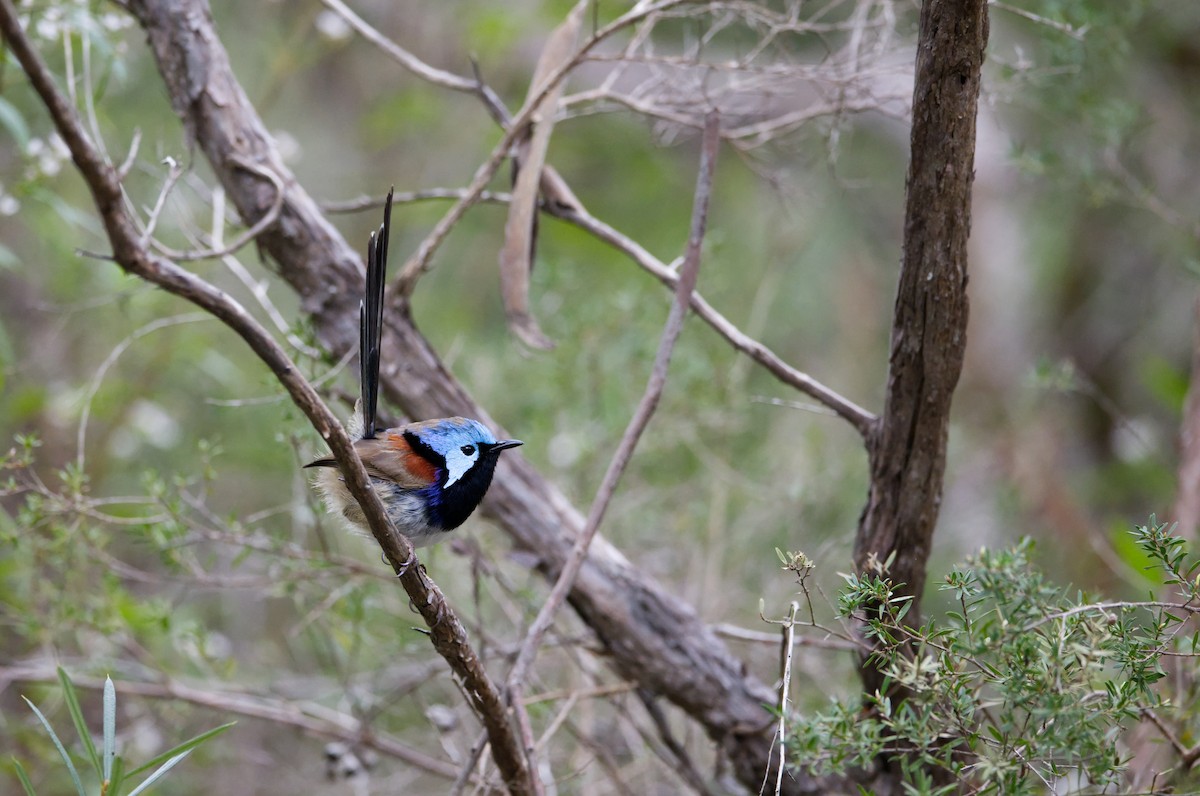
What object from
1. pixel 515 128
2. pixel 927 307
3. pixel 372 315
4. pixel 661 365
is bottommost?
pixel 661 365

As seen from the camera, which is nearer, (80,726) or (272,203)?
(80,726)

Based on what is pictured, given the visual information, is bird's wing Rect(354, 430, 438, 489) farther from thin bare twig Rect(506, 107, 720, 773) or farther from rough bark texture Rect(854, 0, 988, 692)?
rough bark texture Rect(854, 0, 988, 692)

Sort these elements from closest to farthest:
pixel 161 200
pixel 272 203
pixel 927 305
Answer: pixel 161 200, pixel 927 305, pixel 272 203

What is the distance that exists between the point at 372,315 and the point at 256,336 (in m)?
0.51

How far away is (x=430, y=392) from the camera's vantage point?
9.58ft

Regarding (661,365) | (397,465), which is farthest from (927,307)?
(397,465)

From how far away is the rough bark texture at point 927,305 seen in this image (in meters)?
1.93

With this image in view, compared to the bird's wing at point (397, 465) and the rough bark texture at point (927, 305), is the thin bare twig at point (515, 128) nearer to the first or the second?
the bird's wing at point (397, 465)

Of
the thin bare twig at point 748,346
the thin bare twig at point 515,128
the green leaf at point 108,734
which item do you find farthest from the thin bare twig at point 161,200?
the thin bare twig at point 748,346

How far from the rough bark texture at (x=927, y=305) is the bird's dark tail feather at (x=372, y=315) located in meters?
1.05

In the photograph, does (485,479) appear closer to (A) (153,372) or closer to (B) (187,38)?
(B) (187,38)

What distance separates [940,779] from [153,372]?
3.44 m

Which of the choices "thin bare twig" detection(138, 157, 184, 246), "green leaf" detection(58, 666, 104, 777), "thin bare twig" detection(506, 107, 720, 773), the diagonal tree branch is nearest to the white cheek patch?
"thin bare twig" detection(506, 107, 720, 773)

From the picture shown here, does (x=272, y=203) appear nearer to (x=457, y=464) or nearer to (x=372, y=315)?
(x=372, y=315)
